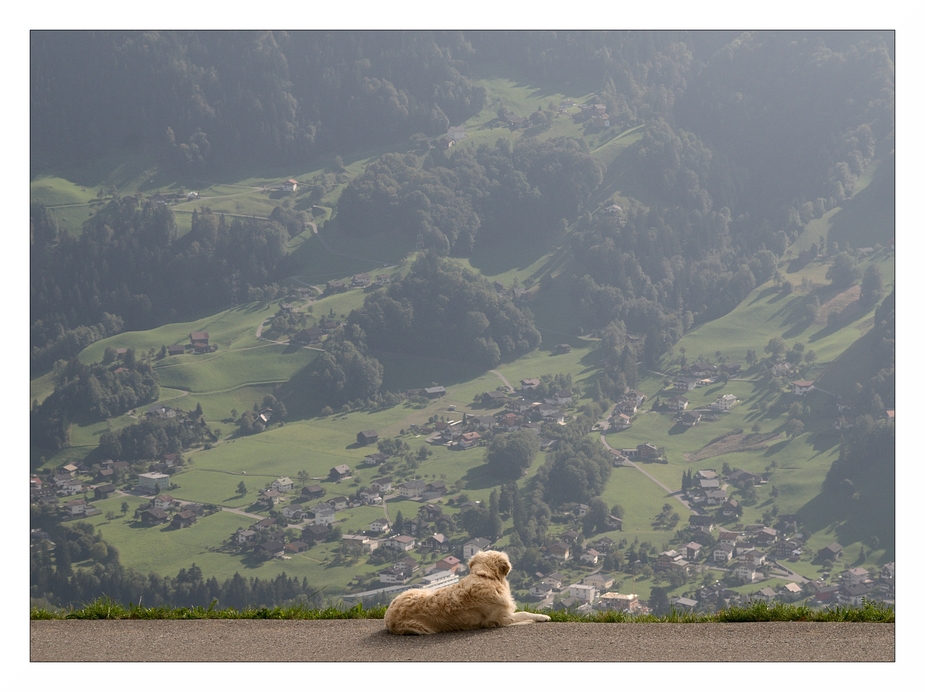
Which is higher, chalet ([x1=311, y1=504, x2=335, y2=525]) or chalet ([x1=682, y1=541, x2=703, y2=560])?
chalet ([x1=311, y1=504, x2=335, y2=525])

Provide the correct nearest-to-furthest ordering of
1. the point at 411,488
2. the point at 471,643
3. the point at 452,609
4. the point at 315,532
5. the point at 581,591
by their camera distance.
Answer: the point at 471,643, the point at 452,609, the point at 581,591, the point at 315,532, the point at 411,488

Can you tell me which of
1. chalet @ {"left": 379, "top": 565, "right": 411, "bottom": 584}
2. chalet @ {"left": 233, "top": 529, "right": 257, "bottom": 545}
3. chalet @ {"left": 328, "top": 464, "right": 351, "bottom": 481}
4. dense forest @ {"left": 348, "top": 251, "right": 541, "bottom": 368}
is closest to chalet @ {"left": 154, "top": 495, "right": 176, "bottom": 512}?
chalet @ {"left": 233, "top": 529, "right": 257, "bottom": 545}

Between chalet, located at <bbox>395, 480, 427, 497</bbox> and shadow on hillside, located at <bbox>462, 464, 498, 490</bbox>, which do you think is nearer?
chalet, located at <bbox>395, 480, 427, 497</bbox>

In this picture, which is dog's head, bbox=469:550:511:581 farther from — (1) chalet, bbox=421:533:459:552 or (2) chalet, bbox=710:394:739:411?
(2) chalet, bbox=710:394:739:411

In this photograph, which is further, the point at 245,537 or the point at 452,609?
the point at 245,537

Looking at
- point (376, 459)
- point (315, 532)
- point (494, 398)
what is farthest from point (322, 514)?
point (494, 398)

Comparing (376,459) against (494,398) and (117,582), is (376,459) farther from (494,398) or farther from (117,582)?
(117,582)

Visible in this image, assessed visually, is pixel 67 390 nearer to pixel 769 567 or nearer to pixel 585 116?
pixel 769 567
